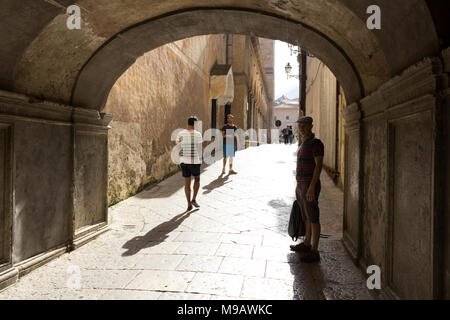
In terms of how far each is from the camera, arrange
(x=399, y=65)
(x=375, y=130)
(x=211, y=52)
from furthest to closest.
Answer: (x=211, y=52) < (x=375, y=130) < (x=399, y=65)

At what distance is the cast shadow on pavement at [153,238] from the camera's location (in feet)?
12.4

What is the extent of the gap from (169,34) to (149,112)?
11.8 ft

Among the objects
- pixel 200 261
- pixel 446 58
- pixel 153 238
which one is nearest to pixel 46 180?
pixel 153 238

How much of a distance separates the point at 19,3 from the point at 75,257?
261cm

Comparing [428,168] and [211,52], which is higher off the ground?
[211,52]

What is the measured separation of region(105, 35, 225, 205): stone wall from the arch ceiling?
184 cm

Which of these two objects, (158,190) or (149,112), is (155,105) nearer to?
(149,112)

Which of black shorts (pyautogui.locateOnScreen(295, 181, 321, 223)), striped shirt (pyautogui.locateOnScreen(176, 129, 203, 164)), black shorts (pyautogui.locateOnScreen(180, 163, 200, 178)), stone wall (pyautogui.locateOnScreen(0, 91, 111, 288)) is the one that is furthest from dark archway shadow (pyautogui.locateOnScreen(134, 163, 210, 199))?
black shorts (pyautogui.locateOnScreen(295, 181, 321, 223))

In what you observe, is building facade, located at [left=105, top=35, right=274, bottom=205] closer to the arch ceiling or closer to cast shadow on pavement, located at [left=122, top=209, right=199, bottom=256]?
cast shadow on pavement, located at [left=122, top=209, right=199, bottom=256]

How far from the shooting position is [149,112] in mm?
7445

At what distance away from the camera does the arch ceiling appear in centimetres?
228

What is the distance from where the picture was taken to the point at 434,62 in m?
1.74

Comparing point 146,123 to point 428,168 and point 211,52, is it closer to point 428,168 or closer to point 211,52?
point 428,168
